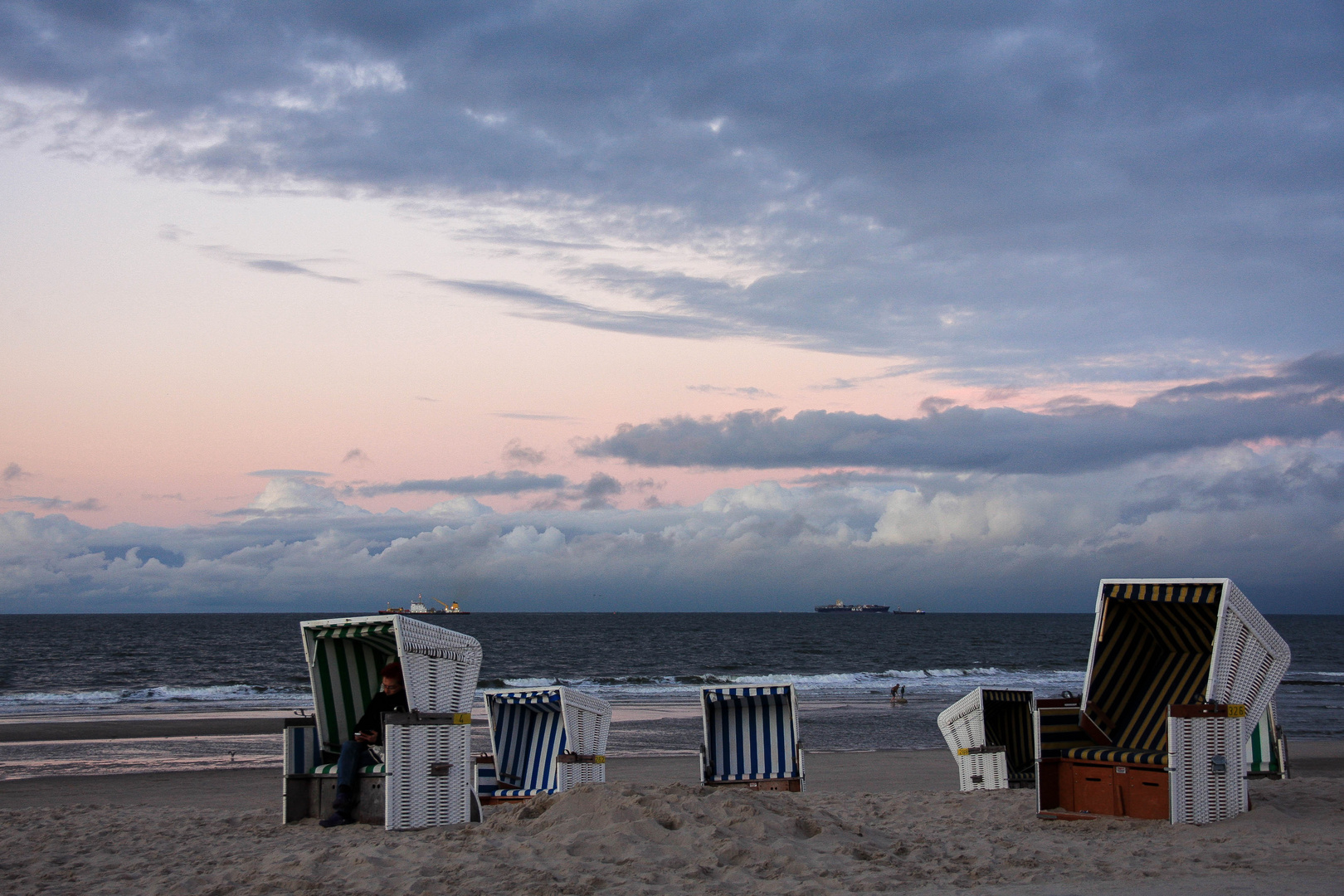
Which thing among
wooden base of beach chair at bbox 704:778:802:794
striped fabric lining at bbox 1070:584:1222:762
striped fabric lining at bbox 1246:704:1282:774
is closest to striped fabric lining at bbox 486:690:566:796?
wooden base of beach chair at bbox 704:778:802:794

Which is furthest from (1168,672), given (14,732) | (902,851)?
(14,732)

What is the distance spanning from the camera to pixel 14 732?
72.2 feet

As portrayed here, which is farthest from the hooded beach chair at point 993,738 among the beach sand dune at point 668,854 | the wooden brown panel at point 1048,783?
the beach sand dune at point 668,854

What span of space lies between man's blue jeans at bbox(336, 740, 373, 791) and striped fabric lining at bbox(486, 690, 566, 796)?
228cm

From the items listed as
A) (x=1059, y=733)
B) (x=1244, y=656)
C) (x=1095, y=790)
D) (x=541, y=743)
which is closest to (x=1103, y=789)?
(x=1095, y=790)

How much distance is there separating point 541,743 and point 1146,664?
645cm

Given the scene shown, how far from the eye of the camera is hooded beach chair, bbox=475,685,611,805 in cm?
1019

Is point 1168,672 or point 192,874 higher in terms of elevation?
point 1168,672

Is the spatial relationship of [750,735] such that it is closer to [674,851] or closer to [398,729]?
[674,851]

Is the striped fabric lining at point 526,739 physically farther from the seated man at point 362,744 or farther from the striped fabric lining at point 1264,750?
the striped fabric lining at point 1264,750

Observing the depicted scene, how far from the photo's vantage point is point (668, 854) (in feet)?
22.7

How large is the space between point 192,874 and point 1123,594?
818cm

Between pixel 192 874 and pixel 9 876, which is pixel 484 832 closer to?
pixel 192 874

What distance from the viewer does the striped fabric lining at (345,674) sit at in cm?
922
